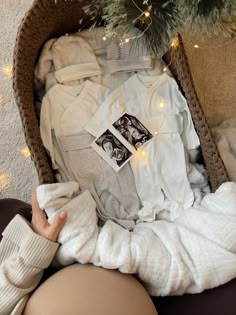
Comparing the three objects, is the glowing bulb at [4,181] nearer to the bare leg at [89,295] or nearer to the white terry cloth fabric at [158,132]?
the white terry cloth fabric at [158,132]

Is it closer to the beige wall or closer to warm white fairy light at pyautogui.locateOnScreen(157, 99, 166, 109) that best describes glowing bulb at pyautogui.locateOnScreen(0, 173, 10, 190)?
warm white fairy light at pyautogui.locateOnScreen(157, 99, 166, 109)

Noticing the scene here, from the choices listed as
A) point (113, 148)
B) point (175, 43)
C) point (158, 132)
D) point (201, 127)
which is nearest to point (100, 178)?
point (113, 148)

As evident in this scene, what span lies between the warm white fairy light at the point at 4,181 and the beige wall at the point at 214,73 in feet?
2.10

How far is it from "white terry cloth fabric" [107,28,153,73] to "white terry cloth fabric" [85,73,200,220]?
3 centimetres

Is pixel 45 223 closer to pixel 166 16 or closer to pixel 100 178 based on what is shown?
pixel 100 178

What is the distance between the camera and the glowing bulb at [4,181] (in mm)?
1380

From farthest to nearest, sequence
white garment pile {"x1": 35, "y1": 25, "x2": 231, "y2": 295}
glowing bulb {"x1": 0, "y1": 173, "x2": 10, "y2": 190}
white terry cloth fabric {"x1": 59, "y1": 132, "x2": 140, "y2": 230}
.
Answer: glowing bulb {"x1": 0, "y1": 173, "x2": 10, "y2": 190}
white terry cloth fabric {"x1": 59, "y1": 132, "x2": 140, "y2": 230}
white garment pile {"x1": 35, "y1": 25, "x2": 231, "y2": 295}

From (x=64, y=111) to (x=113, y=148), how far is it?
173mm

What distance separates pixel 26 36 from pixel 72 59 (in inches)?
7.6

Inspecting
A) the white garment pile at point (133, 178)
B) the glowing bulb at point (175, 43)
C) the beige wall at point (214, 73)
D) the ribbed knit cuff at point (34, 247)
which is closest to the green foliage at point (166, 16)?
the glowing bulb at point (175, 43)

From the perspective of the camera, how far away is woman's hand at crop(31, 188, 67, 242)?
1.01 metres

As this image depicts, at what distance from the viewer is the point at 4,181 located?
1.38m

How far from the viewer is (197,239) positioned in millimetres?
1027

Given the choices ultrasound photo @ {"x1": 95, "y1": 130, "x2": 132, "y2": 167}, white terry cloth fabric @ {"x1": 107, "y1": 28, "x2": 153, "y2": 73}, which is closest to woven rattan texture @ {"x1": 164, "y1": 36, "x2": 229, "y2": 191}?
white terry cloth fabric @ {"x1": 107, "y1": 28, "x2": 153, "y2": 73}
